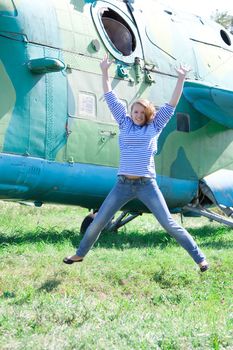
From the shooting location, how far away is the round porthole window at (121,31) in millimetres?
9539

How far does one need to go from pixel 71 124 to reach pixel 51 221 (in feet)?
15.5

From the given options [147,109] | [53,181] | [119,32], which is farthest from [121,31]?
[147,109]

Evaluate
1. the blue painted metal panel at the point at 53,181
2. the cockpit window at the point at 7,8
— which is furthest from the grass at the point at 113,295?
the cockpit window at the point at 7,8

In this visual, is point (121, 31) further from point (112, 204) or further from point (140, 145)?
point (112, 204)

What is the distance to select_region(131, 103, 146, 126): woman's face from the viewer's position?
6.53 meters

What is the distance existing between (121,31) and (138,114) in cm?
348

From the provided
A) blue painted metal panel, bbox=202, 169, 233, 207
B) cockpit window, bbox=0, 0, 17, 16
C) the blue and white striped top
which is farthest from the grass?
cockpit window, bbox=0, 0, 17, 16

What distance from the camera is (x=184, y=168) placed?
404 inches

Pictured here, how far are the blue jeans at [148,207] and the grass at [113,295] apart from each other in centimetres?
51

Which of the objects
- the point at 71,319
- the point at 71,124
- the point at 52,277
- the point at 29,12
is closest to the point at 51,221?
the point at 71,124

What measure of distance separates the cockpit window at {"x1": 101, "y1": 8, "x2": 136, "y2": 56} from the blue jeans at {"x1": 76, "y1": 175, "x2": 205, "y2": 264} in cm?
357

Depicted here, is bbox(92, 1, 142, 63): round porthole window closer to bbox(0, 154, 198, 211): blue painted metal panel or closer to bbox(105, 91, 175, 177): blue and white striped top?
bbox(0, 154, 198, 211): blue painted metal panel

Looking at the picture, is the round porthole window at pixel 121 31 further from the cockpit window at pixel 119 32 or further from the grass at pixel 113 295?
the grass at pixel 113 295

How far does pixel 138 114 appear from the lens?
654 cm
